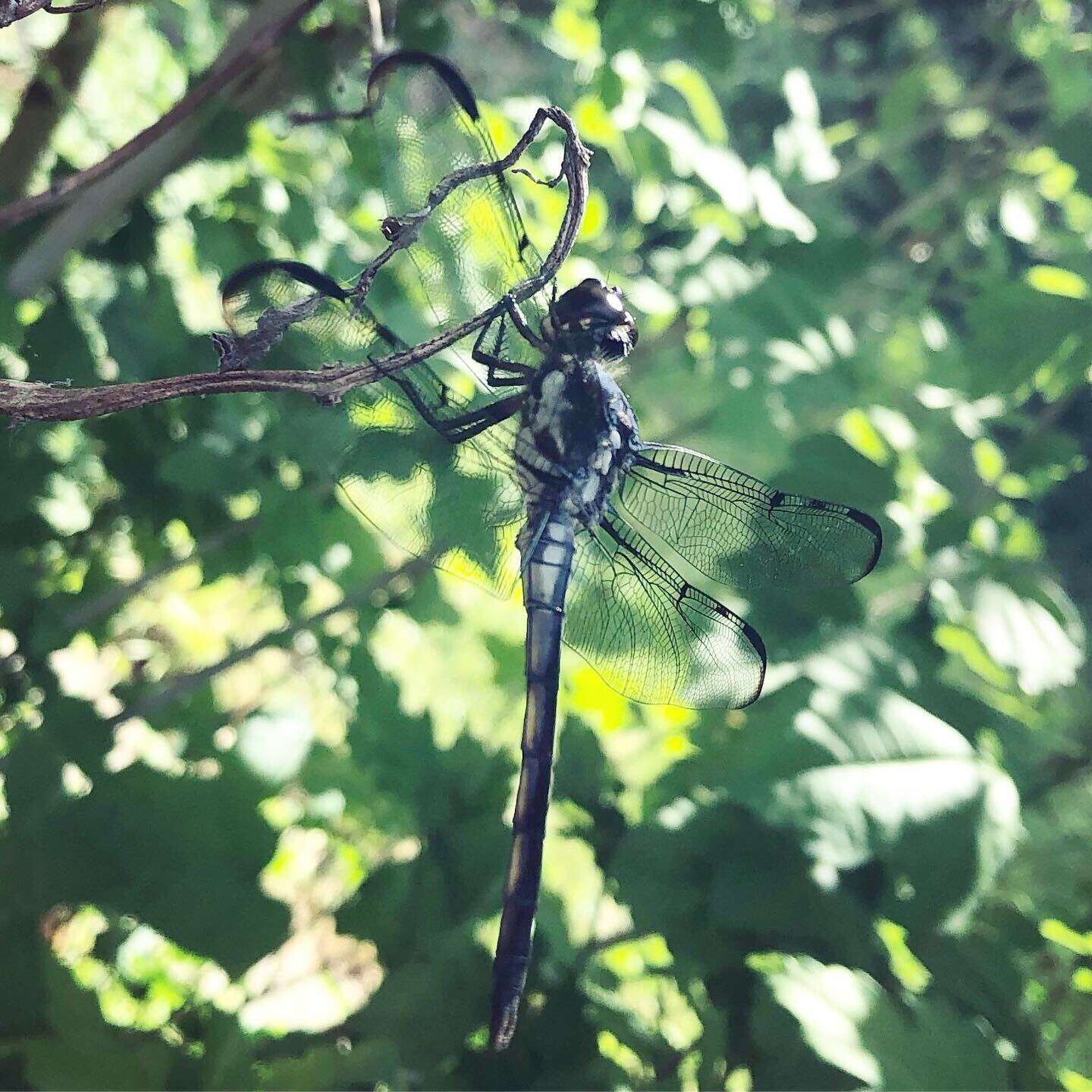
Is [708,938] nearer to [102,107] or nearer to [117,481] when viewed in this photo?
[117,481]

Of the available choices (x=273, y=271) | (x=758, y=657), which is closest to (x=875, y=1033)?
(x=758, y=657)

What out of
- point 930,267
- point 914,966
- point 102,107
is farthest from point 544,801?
point 930,267

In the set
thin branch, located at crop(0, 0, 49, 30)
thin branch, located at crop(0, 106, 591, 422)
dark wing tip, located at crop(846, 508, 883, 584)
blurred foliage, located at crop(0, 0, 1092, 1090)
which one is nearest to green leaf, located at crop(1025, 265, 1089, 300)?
blurred foliage, located at crop(0, 0, 1092, 1090)

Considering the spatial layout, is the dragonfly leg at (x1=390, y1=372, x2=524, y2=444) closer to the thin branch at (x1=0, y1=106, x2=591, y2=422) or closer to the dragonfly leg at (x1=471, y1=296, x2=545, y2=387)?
the dragonfly leg at (x1=471, y1=296, x2=545, y2=387)

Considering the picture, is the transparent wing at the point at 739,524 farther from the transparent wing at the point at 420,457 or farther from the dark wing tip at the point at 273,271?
the dark wing tip at the point at 273,271

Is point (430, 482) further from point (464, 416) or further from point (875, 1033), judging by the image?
point (875, 1033)

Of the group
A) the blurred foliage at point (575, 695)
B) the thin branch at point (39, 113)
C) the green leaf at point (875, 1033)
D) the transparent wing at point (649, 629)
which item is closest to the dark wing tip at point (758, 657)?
the transparent wing at point (649, 629)
